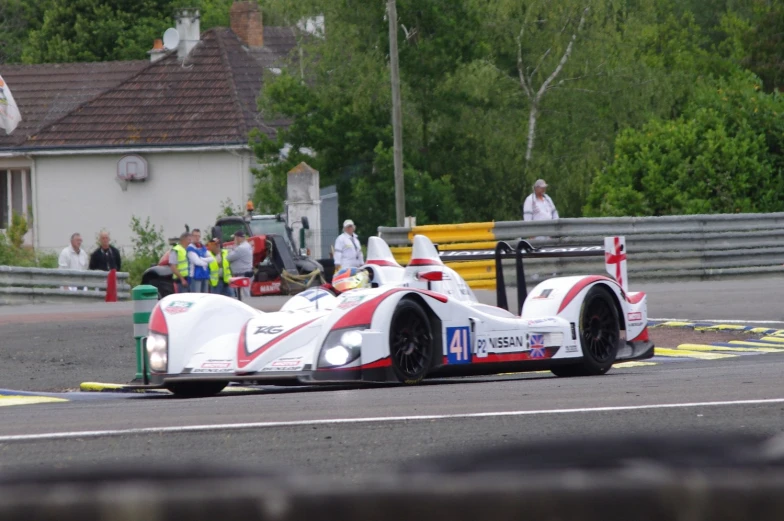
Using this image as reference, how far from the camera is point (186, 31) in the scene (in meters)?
44.3

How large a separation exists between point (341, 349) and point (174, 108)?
34467mm

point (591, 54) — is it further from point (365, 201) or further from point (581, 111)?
point (365, 201)

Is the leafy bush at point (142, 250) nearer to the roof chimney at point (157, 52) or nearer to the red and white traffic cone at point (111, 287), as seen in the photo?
the roof chimney at point (157, 52)

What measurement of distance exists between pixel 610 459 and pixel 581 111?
43625 mm

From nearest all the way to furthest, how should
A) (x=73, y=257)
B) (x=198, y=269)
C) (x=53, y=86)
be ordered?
(x=198, y=269) < (x=73, y=257) < (x=53, y=86)

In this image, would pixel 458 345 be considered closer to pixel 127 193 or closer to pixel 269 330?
pixel 269 330

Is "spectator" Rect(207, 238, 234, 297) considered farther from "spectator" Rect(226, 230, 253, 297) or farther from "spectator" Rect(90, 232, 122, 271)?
"spectator" Rect(90, 232, 122, 271)

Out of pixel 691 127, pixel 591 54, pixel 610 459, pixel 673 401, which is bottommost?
pixel 673 401

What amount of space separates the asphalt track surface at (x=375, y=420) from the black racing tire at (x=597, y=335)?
62cm

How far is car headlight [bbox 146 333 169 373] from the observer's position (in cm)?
891

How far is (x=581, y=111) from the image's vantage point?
44.7m

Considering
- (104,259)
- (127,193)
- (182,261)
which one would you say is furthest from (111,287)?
(127,193)

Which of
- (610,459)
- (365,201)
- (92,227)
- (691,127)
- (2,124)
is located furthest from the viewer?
(92,227)

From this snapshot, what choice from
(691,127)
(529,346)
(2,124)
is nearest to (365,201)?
(691,127)
